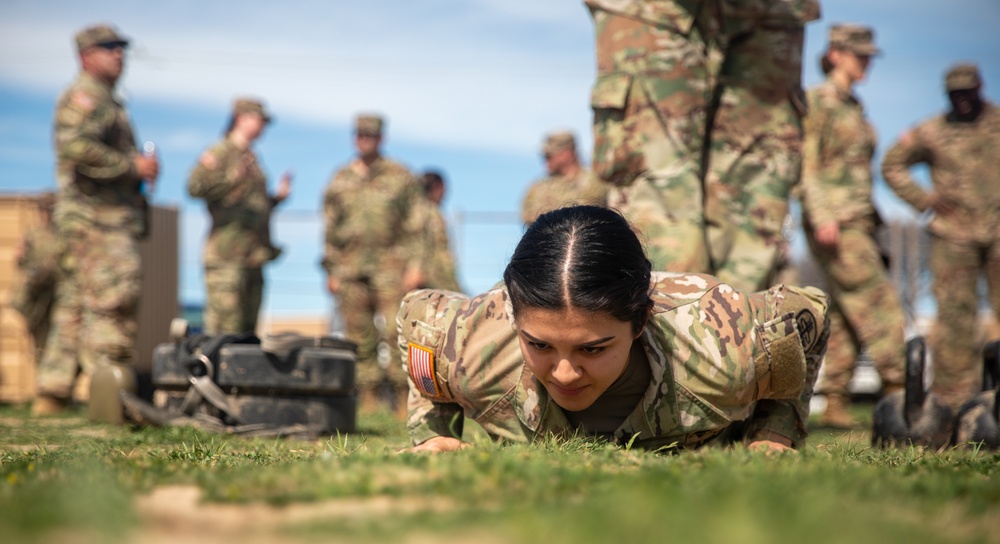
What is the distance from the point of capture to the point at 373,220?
998cm

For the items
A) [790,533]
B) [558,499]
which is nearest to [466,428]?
[558,499]

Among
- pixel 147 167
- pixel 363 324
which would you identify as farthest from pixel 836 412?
pixel 147 167

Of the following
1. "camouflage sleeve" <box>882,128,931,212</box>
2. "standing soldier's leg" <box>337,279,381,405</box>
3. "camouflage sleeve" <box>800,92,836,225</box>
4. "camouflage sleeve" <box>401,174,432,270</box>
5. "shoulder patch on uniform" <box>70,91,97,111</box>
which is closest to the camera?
"camouflage sleeve" <box>800,92,836,225</box>

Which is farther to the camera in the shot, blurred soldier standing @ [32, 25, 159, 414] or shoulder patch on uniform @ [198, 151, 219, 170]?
shoulder patch on uniform @ [198, 151, 219, 170]

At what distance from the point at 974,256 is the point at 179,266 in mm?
10073

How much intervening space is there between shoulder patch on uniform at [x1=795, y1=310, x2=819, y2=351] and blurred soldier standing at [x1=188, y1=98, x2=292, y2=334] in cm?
708

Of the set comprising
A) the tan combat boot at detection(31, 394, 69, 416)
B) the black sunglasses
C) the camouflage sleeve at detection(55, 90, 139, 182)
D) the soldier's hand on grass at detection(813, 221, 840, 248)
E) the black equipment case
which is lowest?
the tan combat boot at detection(31, 394, 69, 416)

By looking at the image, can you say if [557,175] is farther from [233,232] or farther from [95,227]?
[95,227]

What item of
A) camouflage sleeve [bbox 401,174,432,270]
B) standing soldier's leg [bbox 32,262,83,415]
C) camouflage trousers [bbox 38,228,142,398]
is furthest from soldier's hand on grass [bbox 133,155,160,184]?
camouflage sleeve [bbox 401,174,432,270]

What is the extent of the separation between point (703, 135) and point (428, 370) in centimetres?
201

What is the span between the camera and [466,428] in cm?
486

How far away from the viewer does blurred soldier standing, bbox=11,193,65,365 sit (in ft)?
33.8

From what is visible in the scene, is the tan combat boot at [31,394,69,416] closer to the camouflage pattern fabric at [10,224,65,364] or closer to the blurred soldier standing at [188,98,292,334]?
the blurred soldier standing at [188,98,292,334]

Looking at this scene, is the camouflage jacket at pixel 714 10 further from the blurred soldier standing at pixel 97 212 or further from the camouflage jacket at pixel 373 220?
the camouflage jacket at pixel 373 220
